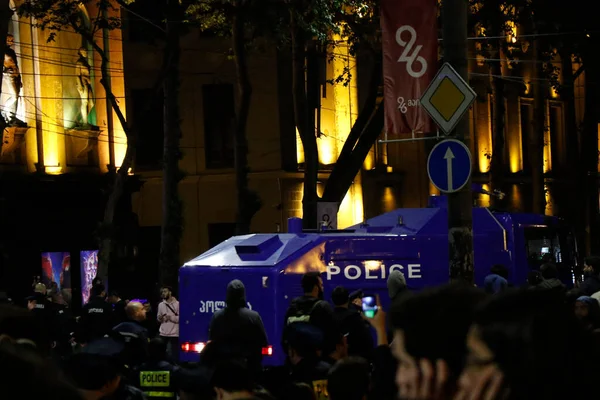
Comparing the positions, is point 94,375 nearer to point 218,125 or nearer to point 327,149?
point 218,125

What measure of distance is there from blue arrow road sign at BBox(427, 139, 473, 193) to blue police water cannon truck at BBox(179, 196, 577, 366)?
479 cm

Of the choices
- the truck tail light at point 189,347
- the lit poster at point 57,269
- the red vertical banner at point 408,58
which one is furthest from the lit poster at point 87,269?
the red vertical banner at point 408,58

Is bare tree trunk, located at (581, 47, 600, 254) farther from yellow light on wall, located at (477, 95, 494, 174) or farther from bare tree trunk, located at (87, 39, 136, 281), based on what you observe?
bare tree trunk, located at (87, 39, 136, 281)

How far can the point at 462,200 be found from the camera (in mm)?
11734

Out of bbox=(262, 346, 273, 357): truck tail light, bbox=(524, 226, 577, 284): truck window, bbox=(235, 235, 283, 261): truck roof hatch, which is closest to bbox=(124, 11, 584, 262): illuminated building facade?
bbox=(524, 226, 577, 284): truck window

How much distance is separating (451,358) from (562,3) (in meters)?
24.0

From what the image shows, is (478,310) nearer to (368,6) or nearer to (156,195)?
(368,6)

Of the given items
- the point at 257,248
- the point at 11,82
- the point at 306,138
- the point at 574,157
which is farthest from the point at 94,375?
the point at 574,157

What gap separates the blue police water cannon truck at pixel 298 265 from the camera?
1622 cm

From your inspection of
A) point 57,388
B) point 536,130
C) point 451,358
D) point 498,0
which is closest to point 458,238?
point 451,358

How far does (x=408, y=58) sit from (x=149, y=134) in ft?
79.9

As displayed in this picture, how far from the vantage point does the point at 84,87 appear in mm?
32094

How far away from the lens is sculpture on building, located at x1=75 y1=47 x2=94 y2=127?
31906 millimetres

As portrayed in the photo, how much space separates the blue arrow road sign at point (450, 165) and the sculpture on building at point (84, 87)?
21.3 metres
